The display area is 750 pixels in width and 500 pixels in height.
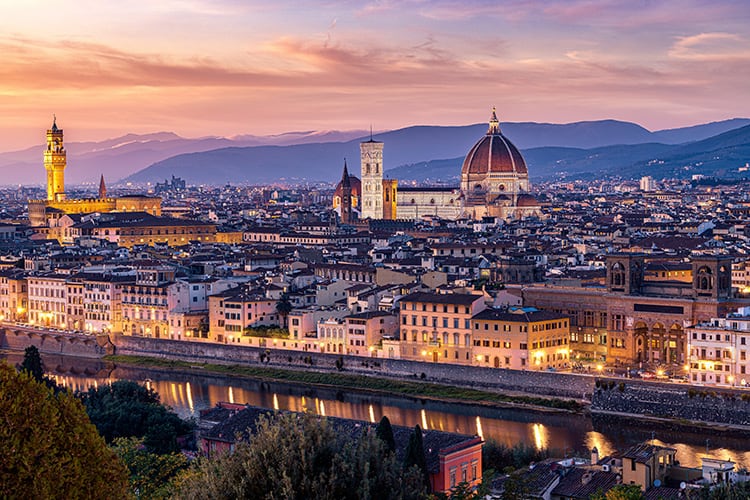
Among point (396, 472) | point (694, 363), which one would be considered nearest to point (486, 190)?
point (694, 363)

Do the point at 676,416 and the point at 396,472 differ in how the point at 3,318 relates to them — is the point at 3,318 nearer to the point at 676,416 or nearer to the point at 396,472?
the point at 676,416

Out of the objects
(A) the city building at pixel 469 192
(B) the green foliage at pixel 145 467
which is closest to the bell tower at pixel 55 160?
(A) the city building at pixel 469 192

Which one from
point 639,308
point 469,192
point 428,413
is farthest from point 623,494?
point 469,192

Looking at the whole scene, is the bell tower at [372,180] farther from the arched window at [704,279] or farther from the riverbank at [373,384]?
the arched window at [704,279]

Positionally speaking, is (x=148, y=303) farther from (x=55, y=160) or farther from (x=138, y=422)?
(x=55, y=160)

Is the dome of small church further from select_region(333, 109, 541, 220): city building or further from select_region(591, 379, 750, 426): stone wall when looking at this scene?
select_region(591, 379, 750, 426): stone wall
